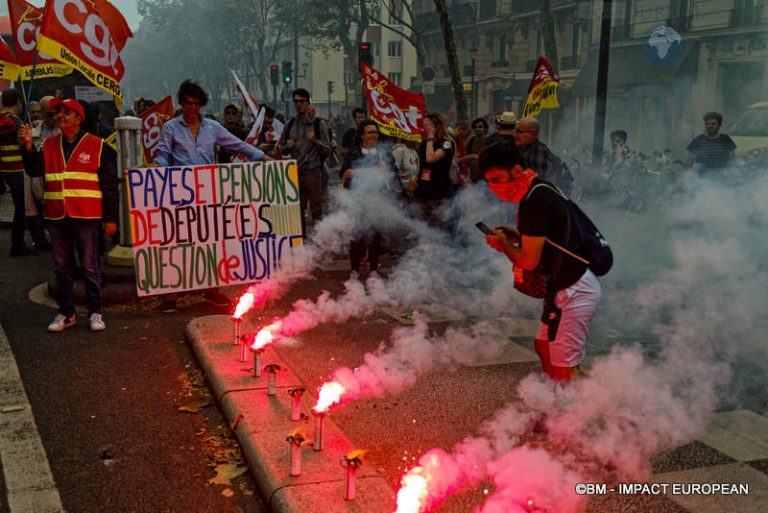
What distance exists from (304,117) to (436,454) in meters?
6.10

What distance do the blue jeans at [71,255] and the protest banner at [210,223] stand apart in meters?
0.32

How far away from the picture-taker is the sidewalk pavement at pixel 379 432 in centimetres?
355

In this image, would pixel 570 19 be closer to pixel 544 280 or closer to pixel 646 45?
pixel 646 45

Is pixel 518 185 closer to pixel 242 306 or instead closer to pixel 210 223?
pixel 242 306

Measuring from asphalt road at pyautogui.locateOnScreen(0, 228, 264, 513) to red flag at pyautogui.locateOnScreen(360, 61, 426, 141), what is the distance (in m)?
4.31

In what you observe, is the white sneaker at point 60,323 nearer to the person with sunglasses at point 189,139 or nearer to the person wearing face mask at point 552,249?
the person with sunglasses at point 189,139

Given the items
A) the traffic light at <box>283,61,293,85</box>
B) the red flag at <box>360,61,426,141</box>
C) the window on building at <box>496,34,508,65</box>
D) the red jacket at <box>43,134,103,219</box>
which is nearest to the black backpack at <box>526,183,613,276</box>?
the red jacket at <box>43,134,103,219</box>

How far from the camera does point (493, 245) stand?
4.27 meters

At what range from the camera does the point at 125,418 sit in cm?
459

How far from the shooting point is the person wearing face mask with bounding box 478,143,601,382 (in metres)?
4.07

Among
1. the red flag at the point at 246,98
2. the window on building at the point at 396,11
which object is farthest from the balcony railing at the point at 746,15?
the red flag at the point at 246,98

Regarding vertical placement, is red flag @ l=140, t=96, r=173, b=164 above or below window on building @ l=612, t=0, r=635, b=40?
below

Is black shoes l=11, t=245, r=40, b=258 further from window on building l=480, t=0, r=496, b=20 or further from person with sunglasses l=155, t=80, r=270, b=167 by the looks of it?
window on building l=480, t=0, r=496, b=20

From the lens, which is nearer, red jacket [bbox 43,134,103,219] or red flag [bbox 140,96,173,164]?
red jacket [bbox 43,134,103,219]
